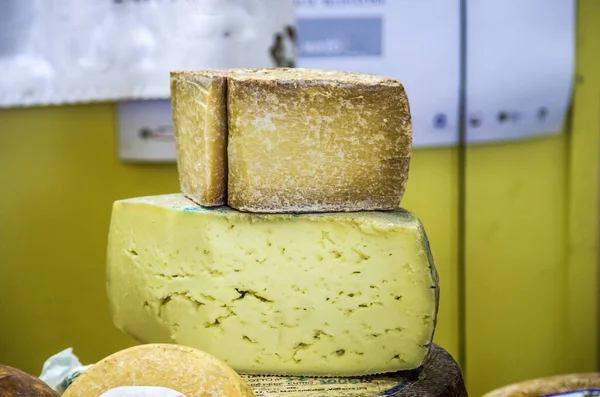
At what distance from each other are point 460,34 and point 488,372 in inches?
41.3

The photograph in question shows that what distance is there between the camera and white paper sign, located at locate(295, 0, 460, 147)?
2.15m

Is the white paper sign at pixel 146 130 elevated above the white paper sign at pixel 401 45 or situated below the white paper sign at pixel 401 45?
below

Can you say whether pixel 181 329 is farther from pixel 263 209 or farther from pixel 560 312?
pixel 560 312

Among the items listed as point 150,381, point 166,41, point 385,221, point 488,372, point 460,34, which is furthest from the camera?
point 488,372

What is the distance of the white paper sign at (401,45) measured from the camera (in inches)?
84.7

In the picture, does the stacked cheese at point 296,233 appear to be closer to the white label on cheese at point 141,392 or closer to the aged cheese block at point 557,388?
the aged cheese block at point 557,388

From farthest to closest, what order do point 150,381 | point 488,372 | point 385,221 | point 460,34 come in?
1. point 488,372
2. point 460,34
3. point 385,221
4. point 150,381

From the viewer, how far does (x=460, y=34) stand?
2.21 m

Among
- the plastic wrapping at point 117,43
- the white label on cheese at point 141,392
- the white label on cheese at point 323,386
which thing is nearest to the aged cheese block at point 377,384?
the white label on cheese at point 323,386

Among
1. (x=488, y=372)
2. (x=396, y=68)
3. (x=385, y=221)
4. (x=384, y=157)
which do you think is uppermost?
(x=396, y=68)

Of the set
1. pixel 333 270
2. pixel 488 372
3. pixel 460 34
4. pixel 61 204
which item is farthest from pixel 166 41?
pixel 488 372

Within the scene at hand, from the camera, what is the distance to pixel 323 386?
1.31 meters

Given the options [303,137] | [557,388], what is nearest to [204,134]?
[303,137]

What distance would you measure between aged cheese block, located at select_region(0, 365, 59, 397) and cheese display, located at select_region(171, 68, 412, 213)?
418mm
